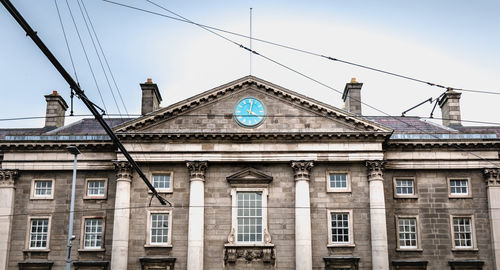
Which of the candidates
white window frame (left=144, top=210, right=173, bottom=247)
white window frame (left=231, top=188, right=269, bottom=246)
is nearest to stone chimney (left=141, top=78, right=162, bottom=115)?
white window frame (left=144, top=210, right=173, bottom=247)

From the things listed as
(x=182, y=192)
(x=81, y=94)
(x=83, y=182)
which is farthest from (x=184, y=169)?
(x=81, y=94)

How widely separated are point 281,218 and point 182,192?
5.41 m

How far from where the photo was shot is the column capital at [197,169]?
33.2 m

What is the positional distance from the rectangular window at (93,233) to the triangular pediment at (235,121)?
5038 mm

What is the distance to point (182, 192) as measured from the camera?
1316 inches

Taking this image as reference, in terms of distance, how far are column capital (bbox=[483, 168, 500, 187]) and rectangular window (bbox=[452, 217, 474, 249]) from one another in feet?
7.29

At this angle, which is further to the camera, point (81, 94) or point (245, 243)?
point (245, 243)

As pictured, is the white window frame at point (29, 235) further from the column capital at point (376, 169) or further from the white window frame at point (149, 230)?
the column capital at point (376, 169)

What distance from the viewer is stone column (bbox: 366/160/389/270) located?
1241 inches

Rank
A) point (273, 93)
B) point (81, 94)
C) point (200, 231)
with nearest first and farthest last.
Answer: point (81, 94)
point (200, 231)
point (273, 93)

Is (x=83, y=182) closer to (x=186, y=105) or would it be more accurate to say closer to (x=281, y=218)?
(x=186, y=105)

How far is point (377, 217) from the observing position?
105ft

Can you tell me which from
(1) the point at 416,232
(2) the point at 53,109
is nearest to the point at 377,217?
(1) the point at 416,232

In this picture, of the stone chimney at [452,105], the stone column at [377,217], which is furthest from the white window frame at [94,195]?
the stone chimney at [452,105]
